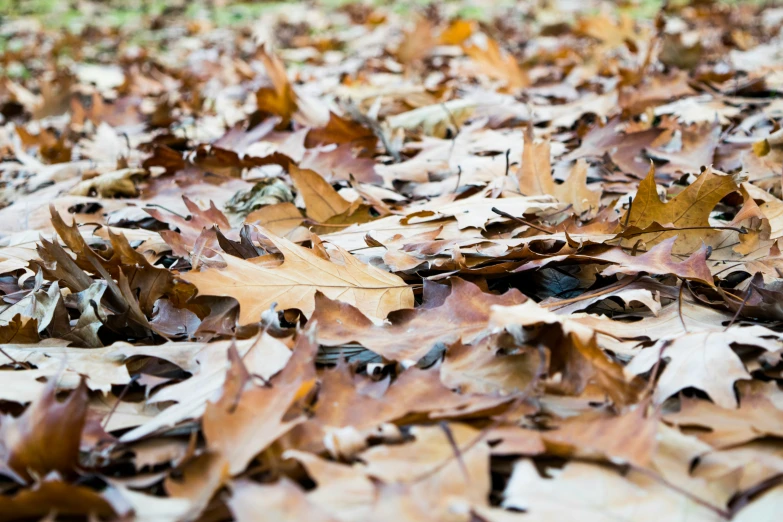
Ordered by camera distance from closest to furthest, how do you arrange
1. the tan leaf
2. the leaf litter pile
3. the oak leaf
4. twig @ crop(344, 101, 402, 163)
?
the leaf litter pile < the oak leaf < the tan leaf < twig @ crop(344, 101, 402, 163)

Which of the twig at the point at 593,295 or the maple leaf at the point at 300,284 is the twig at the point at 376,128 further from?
the twig at the point at 593,295

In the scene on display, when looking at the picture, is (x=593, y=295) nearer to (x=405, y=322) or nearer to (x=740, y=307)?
(x=740, y=307)

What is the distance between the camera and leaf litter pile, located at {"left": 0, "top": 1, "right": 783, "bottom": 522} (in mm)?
757

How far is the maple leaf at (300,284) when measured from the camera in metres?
1.11

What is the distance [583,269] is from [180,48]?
17.6ft

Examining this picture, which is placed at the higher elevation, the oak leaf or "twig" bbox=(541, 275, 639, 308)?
the oak leaf

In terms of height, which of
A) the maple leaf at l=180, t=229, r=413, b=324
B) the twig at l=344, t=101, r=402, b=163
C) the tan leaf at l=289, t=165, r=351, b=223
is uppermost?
the maple leaf at l=180, t=229, r=413, b=324

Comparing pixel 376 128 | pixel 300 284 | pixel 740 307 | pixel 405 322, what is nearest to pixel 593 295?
pixel 740 307

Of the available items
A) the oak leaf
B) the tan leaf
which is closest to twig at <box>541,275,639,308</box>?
the oak leaf

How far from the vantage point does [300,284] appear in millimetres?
1185

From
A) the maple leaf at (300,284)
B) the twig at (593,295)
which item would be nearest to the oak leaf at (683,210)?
the twig at (593,295)

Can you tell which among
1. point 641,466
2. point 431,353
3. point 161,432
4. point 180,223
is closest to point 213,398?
point 161,432

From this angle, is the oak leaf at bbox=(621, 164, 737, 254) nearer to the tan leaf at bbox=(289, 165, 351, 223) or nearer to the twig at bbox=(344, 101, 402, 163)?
the tan leaf at bbox=(289, 165, 351, 223)

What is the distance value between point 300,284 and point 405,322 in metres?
0.22
